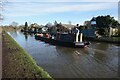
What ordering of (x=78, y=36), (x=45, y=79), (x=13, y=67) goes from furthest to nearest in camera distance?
(x=78, y=36) → (x=13, y=67) → (x=45, y=79)

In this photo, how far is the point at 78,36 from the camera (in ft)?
151

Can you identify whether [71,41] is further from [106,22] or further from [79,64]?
[106,22]

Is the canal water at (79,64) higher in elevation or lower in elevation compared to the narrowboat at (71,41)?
lower

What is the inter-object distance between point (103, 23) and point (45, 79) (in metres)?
72.1

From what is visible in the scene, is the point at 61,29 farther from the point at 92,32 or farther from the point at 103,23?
the point at 92,32

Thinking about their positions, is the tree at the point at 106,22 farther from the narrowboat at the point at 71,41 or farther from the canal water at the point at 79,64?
the canal water at the point at 79,64

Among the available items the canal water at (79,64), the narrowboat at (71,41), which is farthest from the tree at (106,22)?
the canal water at (79,64)

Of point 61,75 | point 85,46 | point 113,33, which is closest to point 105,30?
point 113,33

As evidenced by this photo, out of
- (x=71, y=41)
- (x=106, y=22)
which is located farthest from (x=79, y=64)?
(x=106, y=22)

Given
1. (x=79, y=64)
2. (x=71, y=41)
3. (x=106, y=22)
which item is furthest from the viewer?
(x=106, y=22)

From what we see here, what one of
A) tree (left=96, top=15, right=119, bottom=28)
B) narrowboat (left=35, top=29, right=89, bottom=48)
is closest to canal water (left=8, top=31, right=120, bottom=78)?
narrowboat (left=35, top=29, right=89, bottom=48)

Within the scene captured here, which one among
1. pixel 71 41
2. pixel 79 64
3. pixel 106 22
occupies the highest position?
pixel 106 22

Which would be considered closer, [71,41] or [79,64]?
[79,64]

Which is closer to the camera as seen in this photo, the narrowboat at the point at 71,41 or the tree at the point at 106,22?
the narrowboat at the point at 71,41
